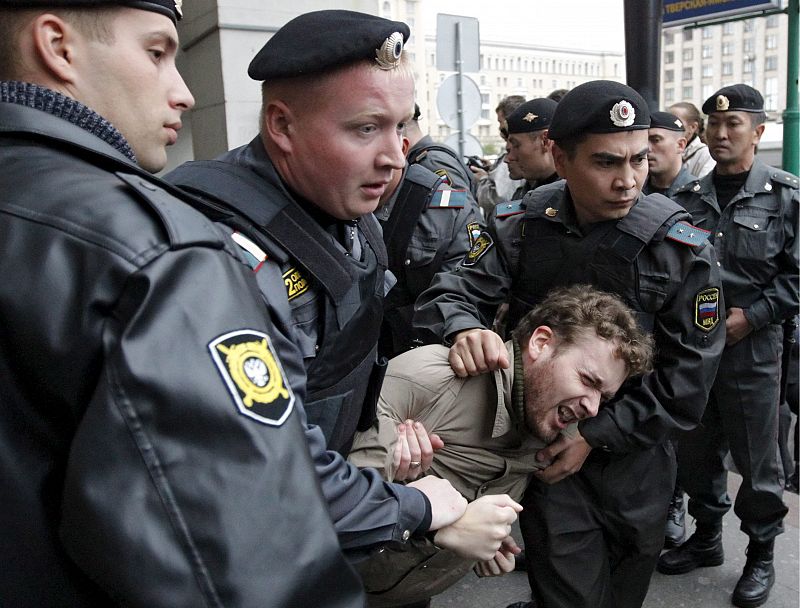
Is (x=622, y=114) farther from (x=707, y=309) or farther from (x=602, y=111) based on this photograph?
(x=707, y=309)

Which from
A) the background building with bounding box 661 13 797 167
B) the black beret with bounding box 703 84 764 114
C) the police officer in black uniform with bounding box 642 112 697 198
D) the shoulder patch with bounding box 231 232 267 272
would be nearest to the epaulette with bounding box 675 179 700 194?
the black beret with bounding box 703 84 764 114

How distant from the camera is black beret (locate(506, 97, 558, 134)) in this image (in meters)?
4.49

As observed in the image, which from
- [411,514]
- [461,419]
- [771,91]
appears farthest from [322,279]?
[771,91]

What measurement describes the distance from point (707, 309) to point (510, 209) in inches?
30.2

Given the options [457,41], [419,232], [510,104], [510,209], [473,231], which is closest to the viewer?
[510,209]

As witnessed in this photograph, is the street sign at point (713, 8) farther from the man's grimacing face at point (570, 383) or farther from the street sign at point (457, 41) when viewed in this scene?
the man's grimacing face at point (570, 383)

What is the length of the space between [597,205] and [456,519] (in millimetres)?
1361

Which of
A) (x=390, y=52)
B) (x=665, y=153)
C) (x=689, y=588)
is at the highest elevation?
(x=390, y=52)

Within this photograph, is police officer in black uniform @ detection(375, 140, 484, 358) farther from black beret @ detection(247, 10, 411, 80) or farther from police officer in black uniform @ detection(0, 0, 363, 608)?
police officer in black uniform @ detection(0, 0, 363, 608)

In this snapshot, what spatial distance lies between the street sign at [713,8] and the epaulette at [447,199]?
13.0ft

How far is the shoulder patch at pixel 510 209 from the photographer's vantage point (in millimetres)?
2658

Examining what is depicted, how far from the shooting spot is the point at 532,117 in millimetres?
4516

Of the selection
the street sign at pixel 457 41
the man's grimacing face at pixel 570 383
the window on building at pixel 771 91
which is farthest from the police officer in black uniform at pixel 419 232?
the window on building at pixel 771 91

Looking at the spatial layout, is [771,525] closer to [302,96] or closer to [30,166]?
[302,96]
